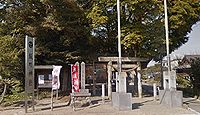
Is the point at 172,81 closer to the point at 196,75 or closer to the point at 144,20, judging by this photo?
the point at 144,20

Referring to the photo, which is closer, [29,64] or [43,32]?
[29,64]

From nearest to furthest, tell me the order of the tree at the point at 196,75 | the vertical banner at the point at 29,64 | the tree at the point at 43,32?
the vertical banner at the point at 29,64, the tree at the point at 43,32, the tree at the point at 196,75

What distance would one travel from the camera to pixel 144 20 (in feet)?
72.8

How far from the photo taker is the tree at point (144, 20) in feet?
68.1

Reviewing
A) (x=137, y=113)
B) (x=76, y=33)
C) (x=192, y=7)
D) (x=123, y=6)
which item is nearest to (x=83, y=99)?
(x=137, y=113)

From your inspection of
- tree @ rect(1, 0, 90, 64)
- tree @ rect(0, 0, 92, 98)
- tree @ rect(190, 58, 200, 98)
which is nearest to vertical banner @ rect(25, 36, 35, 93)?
tree @ rect(0, 0, 92, 98)

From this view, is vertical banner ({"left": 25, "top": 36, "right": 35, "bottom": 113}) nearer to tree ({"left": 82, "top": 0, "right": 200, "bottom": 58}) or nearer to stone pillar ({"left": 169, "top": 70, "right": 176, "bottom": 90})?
tree ({"left": 82, "top": 0, "right": 200, "bottom": 58})

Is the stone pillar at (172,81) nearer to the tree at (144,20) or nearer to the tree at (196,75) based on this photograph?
the tree at (144,20)

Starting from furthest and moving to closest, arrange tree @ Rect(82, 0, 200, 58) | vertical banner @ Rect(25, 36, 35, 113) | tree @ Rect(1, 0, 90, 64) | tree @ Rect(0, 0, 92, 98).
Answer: tree @ Rect(1, 0, 90, 64)
tree @ Rect(82, 0, 200, 58)
tree @ Rect(0, 0, 92, 98)
vertical banner @ Rect(25, 36, 35, 113)

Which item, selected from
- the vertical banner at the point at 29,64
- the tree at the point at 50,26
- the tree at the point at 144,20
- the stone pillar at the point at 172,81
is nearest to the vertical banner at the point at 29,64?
the vertical banner at the point at 29,64

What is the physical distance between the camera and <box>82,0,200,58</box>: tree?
68.1 feet

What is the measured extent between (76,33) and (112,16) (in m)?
2.93

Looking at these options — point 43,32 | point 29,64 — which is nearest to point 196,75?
point 43,32

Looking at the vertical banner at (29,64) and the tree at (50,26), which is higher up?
the tree at (50,26)
